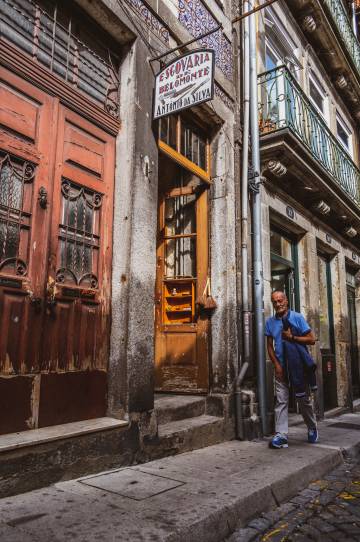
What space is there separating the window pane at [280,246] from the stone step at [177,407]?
11.0 feet

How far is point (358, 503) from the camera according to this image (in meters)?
3.54

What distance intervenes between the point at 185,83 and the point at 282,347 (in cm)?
311

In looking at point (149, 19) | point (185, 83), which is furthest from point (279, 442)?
point (149, 19)

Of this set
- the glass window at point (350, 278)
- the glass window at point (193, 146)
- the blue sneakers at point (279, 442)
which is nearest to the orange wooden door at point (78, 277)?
the glass window at point (193, 146)

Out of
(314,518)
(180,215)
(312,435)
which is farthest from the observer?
(180,215)

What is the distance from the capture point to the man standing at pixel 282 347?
5.00m

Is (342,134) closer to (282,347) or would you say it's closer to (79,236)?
(282,347)

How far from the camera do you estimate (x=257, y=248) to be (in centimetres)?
625

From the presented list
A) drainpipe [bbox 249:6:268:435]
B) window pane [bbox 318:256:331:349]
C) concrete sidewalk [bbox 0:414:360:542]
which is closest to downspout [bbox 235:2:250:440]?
drainpipe [bbox 249:6:268:435]

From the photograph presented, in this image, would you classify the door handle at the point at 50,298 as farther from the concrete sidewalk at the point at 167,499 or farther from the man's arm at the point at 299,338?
the man's arm at the point at 299,338

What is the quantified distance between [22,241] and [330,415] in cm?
707

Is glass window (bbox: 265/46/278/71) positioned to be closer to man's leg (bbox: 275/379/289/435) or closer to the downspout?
the downspout

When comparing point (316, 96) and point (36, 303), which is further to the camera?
point (316, 96)

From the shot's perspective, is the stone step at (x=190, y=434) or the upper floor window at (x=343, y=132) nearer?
the stone step at (x=190, y=434)
